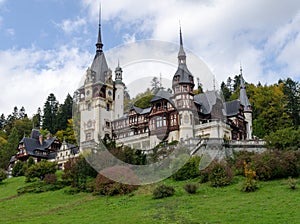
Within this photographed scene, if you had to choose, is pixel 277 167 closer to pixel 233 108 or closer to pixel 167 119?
pixel 167 119

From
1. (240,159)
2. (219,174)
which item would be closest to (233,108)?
(240,159)

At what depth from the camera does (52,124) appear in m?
89.8

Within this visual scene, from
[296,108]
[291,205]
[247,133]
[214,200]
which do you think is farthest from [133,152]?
[296,108]

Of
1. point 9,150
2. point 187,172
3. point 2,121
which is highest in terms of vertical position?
point 2,121

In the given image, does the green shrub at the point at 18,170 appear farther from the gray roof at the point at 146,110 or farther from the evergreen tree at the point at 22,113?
the evergreen tree at the point at 22,113

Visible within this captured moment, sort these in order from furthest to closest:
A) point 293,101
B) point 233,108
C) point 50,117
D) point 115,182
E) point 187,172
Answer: point 50,117 < point 293,101 < point 233,108 < point 187,172 < point 115,182

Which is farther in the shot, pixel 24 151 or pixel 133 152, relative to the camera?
pixel 24 151

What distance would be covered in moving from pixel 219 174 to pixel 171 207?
299 inches

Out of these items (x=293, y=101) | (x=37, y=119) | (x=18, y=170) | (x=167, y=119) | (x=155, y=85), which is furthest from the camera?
(x=37, y=119)

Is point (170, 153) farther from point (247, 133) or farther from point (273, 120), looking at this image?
point (273, 120)

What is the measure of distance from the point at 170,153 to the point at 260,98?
34.7 metres

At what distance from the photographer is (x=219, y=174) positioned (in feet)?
113

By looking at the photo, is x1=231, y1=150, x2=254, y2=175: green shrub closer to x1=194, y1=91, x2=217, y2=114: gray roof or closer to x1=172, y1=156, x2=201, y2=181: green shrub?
x1=172, y1=156, x2=201, y2=181: green shrub

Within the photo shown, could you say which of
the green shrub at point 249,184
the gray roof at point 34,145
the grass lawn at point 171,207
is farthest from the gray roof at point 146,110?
the green shrub at point 249,184
